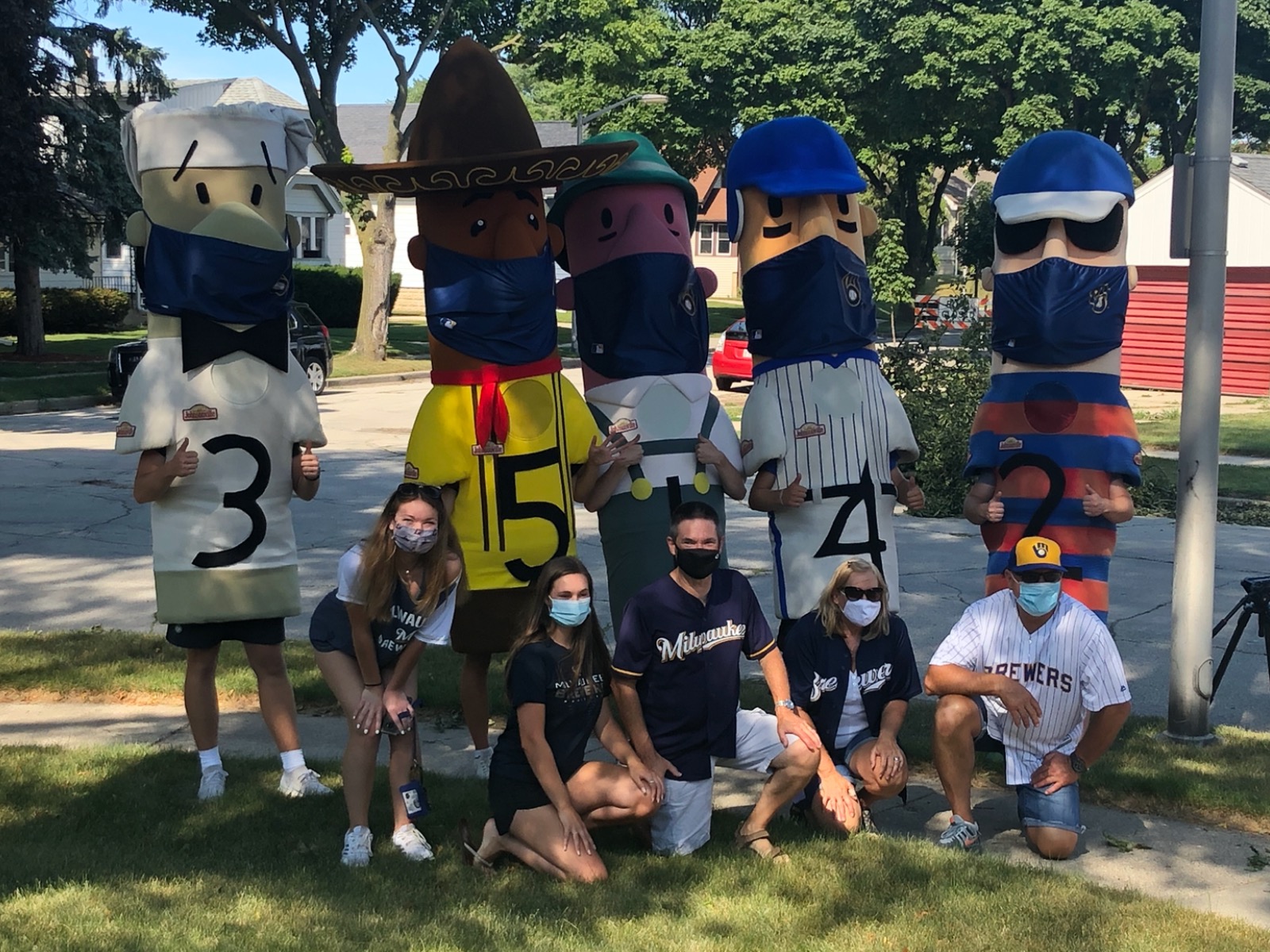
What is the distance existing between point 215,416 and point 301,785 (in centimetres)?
148

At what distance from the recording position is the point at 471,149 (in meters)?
5.79

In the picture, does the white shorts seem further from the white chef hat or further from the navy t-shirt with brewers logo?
the white chef hat

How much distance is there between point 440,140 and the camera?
5836 mm

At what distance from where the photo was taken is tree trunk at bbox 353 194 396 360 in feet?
88.0

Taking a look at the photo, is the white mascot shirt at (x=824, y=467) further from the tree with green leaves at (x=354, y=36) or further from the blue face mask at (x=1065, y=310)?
the tree with green leaves at (x=354, y=36)

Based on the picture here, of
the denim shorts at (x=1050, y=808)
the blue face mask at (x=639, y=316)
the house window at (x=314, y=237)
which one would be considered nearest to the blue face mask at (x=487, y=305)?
the blue face mask at (x=639, y=316)

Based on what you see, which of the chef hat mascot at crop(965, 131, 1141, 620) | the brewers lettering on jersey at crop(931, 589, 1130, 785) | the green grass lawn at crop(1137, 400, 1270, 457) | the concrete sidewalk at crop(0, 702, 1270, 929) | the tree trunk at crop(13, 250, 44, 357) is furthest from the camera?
the tree trunk at crop(13, 250, 44, 357)

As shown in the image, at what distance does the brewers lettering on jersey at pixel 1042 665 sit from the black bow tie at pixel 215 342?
2.89m

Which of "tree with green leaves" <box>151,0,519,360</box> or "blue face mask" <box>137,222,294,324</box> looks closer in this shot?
"blue face mask" <box>137,222,294,324</box>

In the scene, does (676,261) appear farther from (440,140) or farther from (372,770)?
(372,770)

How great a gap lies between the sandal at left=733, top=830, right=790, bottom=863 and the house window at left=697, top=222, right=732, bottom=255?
6010 cm

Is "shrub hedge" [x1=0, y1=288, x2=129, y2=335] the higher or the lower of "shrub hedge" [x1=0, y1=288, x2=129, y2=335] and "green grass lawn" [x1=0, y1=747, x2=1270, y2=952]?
the higher

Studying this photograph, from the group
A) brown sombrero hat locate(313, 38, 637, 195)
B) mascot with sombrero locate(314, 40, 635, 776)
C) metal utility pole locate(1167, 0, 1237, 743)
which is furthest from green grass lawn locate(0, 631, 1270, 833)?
brown sombrero hat locate(313, 38, 637, 195)

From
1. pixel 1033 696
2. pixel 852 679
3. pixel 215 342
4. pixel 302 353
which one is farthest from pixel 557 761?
pixel 302 353
